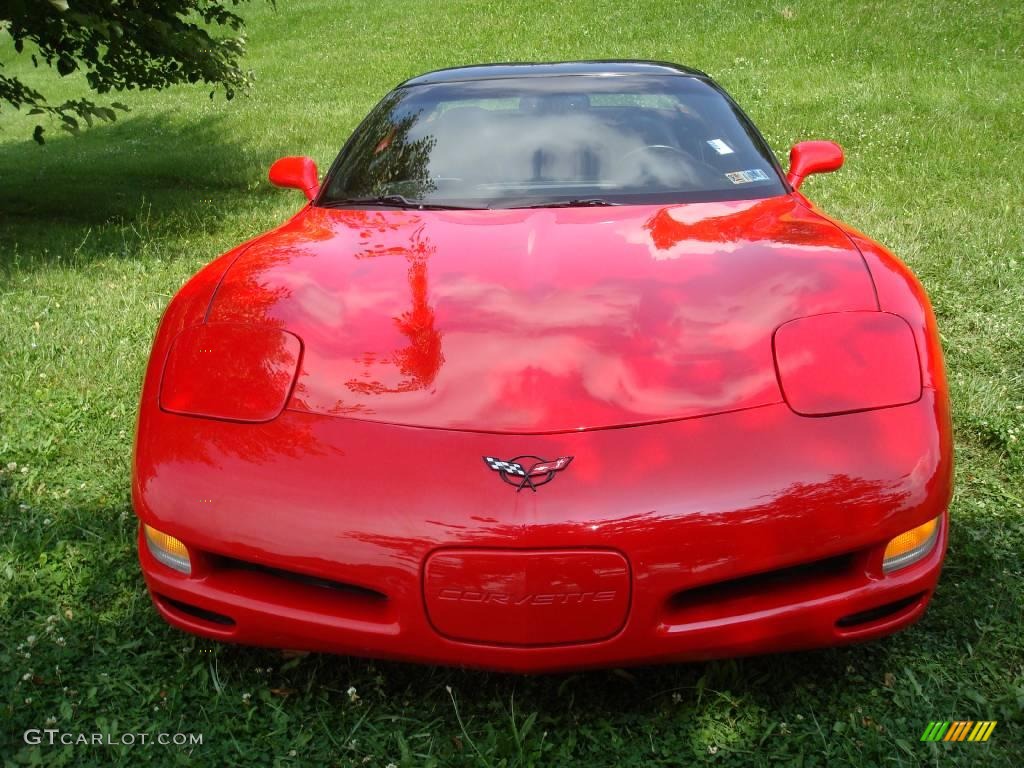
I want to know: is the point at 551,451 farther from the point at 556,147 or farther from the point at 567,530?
the point at 556,147

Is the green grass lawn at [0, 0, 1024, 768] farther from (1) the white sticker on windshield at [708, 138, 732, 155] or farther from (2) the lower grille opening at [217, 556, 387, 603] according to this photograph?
(1) the white sticker on windshield at [708, 138, 732, 155]

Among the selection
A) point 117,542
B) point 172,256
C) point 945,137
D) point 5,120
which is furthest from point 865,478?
point 5,120

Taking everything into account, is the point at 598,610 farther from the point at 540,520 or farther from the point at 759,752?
the point at 759,752

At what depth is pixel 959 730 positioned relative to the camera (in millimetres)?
1936

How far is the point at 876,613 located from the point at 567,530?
0.69 meters

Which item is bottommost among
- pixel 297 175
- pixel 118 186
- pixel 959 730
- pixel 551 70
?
pixel 118 186

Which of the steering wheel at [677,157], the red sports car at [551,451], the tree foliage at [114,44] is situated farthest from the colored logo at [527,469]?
the tree foliage at [114,44]

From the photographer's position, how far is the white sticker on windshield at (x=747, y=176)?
9.75 feet

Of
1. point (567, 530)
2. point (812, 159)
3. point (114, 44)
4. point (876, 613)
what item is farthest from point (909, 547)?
point (114, 44)

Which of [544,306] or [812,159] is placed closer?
[544,306]

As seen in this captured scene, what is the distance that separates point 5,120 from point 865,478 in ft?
55.2

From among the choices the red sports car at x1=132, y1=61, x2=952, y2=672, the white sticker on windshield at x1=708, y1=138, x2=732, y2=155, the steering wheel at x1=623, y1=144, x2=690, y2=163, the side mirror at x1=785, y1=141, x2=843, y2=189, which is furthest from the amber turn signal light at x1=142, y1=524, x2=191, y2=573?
the side mirror at x1=785, y1=141, x2=843, y2=189

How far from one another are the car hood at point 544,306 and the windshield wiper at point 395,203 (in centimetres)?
9

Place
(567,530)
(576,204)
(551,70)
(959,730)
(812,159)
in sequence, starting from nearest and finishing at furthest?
1. (567,530)
2. (959,730)
3. (576,204)
4. (812,159)
5. (551,70)
